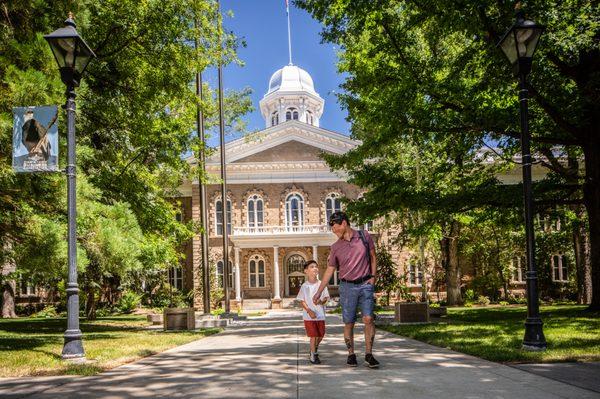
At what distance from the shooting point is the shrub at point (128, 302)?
33.2 m

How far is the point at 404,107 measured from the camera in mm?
14344

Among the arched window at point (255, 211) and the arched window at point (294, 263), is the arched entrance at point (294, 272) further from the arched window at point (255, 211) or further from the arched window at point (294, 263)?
the arched window at point (255, 211)

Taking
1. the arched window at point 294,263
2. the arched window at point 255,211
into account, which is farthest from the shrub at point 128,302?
the arched window at point 294,263

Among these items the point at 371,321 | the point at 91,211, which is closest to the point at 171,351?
the point at 91,211

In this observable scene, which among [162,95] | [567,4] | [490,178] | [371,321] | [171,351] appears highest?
[567,4]

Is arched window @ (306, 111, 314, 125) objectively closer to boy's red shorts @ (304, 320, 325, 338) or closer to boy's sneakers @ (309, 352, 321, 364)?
boy's red shorts @ (304, 320, 325, 338)

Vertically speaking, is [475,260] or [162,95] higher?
[162,95]

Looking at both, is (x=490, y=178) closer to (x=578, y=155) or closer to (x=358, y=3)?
(x=578, y=155)

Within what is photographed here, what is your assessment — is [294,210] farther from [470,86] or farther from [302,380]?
[302,380]

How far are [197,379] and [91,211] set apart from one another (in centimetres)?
439

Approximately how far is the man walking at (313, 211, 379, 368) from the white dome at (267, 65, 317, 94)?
165 ft

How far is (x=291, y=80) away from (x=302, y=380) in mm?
53318

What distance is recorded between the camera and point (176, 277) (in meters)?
39.6

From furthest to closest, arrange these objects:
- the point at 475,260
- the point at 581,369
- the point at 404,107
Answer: the point at 475,260, the point at 404,107, the point at 581,369
